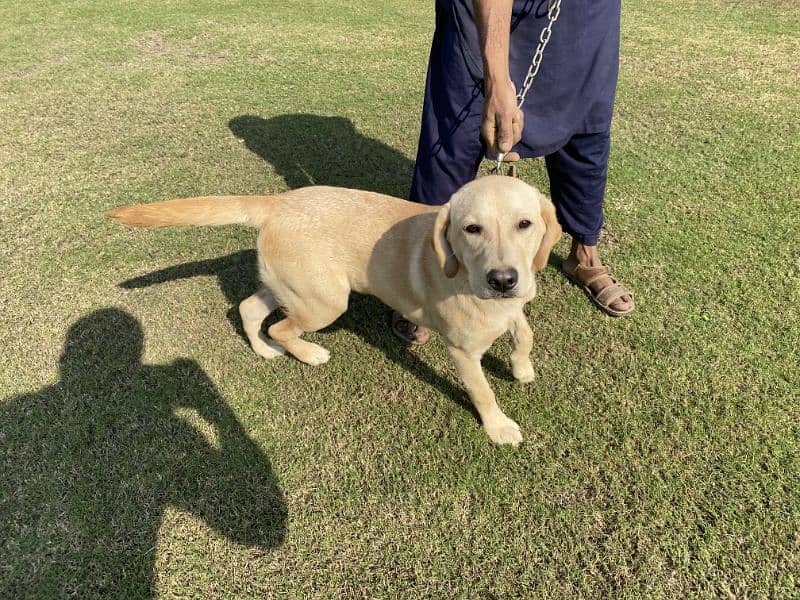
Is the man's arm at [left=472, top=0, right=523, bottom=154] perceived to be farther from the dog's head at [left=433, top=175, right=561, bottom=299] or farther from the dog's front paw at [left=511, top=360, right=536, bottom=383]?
the dog's front paw at [left=511, top=360, right=536, bottom=383]

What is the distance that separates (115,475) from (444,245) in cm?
206

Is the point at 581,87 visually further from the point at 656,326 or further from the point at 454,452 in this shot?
the point at 454,452

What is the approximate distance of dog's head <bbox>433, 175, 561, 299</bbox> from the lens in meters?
1.94

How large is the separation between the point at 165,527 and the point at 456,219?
6.59 ft

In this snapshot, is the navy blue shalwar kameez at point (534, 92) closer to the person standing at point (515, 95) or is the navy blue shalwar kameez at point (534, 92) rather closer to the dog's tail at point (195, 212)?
the person standing at point (515, 95)

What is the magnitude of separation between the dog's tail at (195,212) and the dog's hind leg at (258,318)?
0.61 metres

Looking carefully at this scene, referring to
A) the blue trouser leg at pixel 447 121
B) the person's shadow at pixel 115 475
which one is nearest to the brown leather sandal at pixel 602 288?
the blue trouser leg at pixel 447 121

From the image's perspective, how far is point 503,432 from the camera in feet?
8.23

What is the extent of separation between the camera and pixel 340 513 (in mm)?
2316

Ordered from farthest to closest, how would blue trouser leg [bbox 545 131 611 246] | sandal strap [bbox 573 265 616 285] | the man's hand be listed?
sandal strap [bbox 573 265 616 285] → blue trouser leg [bbox 545 131 611 246] → the man's hand

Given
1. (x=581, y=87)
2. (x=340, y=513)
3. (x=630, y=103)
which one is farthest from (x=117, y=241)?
(x=630, y=103)

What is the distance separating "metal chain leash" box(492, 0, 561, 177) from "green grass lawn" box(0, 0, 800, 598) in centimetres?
133

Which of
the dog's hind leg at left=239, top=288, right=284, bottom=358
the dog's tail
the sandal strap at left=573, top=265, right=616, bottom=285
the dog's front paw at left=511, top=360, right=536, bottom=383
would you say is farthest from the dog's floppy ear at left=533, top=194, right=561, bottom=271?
the dog's hind leg at left=239, top=288, right=284, bottom=358

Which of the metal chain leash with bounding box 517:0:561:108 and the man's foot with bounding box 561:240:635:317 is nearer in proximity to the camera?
the metal chain leash with bounding box 517:0:561:108
